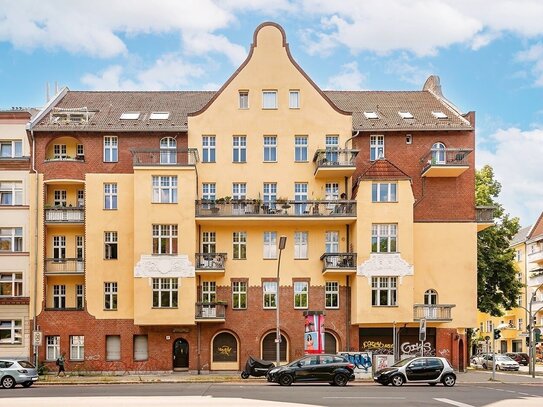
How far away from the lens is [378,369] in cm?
3981


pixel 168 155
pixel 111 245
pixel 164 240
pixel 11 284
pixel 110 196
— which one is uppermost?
pixel 168 155

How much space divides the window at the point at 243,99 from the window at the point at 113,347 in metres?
15.7

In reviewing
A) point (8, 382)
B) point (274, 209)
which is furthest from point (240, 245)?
point (8, 382)

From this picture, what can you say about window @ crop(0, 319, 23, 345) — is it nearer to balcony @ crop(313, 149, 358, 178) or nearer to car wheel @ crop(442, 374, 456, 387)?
balcony @ crop(313, 149, 358, 178)

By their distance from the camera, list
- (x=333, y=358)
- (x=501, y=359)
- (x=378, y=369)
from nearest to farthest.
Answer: (x=333, y=358) < (x=378, y=369) < (x=501, y=359)

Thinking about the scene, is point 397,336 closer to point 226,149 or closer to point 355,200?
point 355,200

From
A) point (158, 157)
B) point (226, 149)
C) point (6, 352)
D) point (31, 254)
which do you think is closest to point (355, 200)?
point (226, 149)

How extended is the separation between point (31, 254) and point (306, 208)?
54.3 feet

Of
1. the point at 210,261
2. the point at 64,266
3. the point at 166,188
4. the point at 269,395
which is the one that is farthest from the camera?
the point at 64,266

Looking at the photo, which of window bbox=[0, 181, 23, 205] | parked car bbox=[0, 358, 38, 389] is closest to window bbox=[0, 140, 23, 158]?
window bbox=[0, 181, 23, 205]

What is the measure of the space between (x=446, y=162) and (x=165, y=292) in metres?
18.3

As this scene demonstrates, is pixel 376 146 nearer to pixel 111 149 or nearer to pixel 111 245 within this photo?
pixel 111 149

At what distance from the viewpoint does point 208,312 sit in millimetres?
44625

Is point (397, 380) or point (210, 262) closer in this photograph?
point (397, 380)
